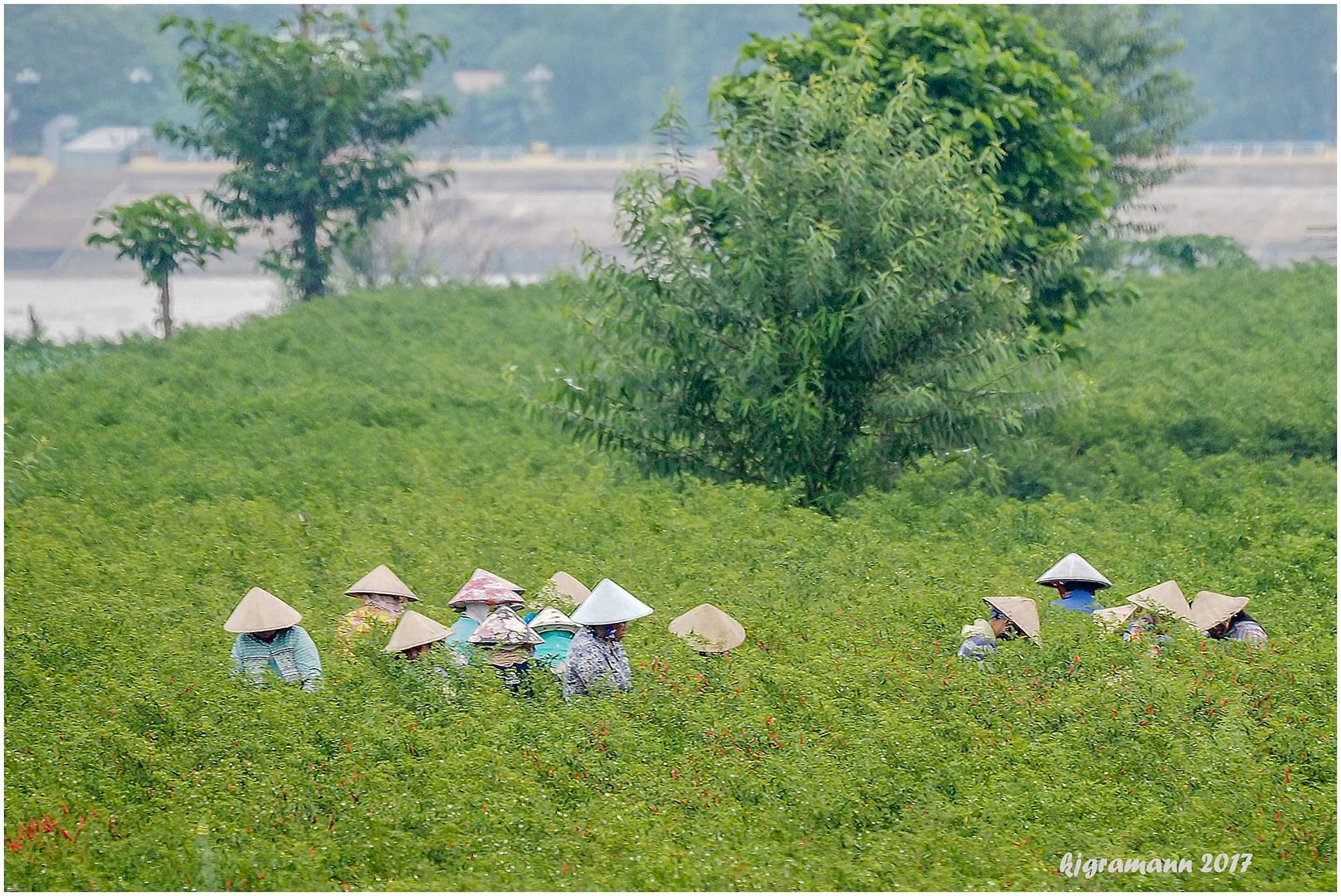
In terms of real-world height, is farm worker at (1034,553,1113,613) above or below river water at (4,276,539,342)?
above

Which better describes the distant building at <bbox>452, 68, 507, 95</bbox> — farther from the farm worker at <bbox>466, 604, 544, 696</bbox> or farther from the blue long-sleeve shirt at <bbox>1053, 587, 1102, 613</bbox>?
the farm worker at <bbox>466, 604, 544, 696</bbox>

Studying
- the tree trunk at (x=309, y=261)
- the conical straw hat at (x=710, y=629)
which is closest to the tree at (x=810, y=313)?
the conical straw hat at (x=710, y=629)

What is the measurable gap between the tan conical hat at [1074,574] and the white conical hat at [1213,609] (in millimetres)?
559

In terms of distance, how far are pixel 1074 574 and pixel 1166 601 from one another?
1.88 ft

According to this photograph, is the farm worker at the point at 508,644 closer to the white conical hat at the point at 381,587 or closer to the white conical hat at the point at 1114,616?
the white conical hat at the point at 381,587

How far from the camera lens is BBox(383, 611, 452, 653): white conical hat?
873cm

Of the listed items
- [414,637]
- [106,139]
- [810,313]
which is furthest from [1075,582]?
[106,139]

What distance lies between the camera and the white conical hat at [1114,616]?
9.29 meters

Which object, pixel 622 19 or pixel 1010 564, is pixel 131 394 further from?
pixel 622 19

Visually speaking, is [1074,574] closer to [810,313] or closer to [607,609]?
[607,609]

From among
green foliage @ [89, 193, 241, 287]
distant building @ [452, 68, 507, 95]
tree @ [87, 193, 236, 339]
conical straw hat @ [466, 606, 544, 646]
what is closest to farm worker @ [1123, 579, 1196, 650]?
conical straw hat @ [466, 606, 544, 646]

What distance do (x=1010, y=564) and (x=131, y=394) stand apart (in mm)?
13200

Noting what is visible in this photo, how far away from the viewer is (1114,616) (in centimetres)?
952

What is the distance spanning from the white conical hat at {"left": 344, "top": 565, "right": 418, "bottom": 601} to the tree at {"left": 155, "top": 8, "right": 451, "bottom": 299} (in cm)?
1927
